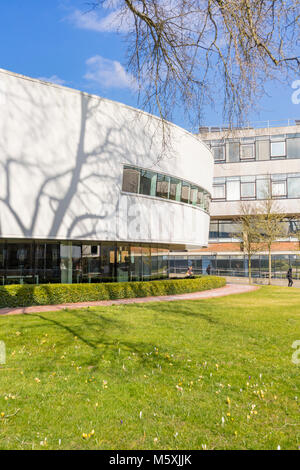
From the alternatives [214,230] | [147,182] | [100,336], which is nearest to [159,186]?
[147,182]

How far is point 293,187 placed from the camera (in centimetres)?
3994

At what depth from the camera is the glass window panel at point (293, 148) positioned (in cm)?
4044

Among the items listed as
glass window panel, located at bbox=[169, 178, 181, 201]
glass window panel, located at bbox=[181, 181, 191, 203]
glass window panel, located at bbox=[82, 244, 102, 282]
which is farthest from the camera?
glass window panel, located at bbox=[181, 181, 191, 203]

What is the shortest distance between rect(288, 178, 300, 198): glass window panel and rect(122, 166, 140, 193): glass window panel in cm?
2689

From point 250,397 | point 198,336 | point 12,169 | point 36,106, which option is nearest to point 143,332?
point 198,336

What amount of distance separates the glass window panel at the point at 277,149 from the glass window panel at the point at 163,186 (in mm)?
25474

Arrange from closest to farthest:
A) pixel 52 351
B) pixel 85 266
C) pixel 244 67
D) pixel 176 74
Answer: pixel 244 67 → pixel 176 74 → pixel 52 351 → pixel 85 266

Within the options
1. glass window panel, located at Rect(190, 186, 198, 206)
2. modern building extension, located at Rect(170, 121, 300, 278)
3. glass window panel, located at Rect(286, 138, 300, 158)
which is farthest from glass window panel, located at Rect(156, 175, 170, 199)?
glass window panel, located at Rect(286, 138, 300, 158)

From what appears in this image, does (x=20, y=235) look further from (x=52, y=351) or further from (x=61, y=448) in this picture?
(x=61, y=448)

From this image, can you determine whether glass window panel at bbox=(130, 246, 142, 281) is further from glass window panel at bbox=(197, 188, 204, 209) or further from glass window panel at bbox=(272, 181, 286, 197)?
glass window panel at bbox=(272, 181, 286, 197)

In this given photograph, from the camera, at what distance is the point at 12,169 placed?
48.8ft

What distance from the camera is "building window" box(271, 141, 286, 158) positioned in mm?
40969

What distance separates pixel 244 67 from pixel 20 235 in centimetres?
1205

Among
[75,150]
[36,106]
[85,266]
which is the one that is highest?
[36,106]
